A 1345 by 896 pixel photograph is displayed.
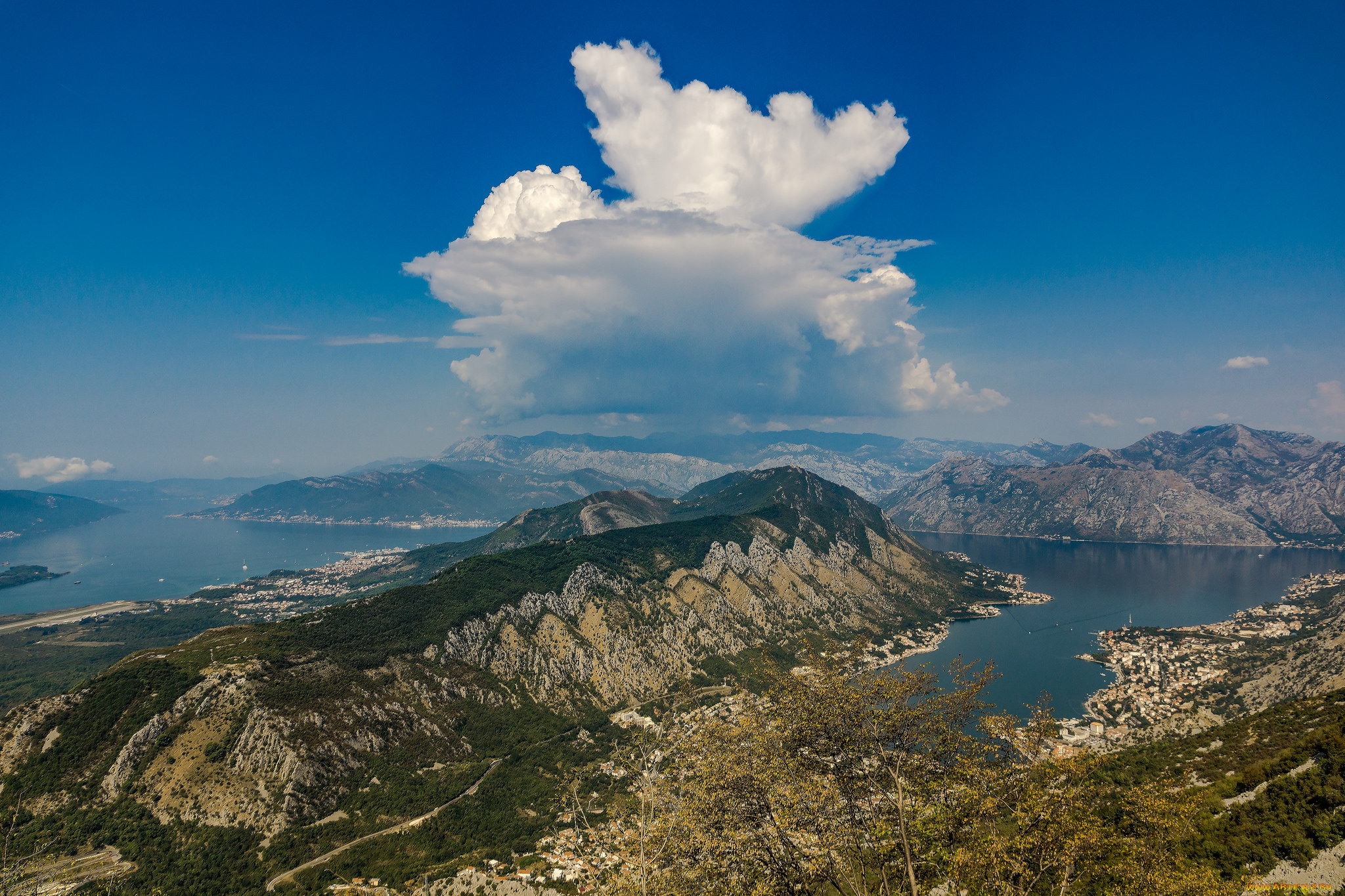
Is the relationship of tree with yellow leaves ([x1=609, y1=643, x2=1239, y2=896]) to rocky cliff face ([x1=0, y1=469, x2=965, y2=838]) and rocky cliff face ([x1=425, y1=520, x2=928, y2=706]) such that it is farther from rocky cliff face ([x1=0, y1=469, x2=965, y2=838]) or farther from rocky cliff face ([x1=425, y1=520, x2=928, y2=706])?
rocky cliff face ([x1=425, y1=520, x2=928, y2=706])

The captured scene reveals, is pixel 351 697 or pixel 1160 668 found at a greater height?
pixel 351 697

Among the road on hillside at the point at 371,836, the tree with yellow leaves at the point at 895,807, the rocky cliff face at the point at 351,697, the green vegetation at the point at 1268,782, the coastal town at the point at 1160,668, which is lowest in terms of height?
the coastal town at the point at 1160,668

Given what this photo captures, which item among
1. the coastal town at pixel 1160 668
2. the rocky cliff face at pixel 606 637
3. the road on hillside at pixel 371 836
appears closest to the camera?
the road on hillside at pixel 371 836

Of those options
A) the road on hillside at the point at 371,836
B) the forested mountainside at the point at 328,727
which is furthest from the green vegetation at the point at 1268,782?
the road on hillside at the point at 371,836

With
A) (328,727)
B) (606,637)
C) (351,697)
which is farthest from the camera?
(606,637)

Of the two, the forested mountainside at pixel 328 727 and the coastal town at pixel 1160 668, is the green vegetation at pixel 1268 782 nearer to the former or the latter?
the coastal town at pixel 1160 668

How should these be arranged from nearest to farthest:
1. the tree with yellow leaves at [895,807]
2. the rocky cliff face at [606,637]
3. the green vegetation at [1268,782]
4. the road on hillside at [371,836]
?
the tree with yellow leaves at [895,807] → the green vegetation at [1268,782] → the road on hillside at [371,836] → the rocky cliff face at [606,637]

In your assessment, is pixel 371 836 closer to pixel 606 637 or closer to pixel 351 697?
pixel 351 697

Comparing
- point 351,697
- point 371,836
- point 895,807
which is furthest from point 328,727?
point 895,807

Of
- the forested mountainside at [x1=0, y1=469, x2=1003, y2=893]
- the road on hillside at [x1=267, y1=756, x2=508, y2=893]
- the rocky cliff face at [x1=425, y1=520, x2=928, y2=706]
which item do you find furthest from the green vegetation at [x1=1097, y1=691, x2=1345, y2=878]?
the rocky cliff face at [x1=425, y1=520, x2=928, y2=706]
